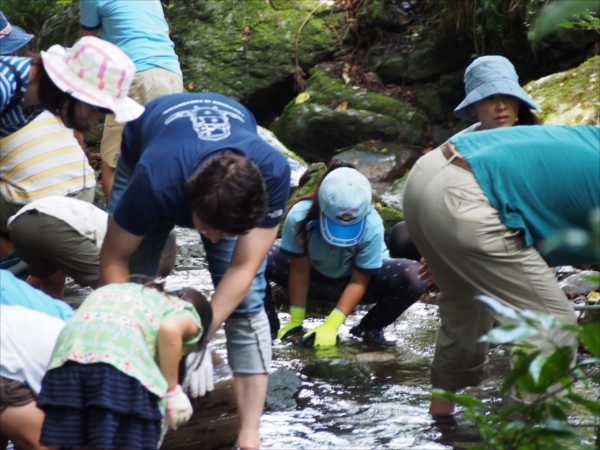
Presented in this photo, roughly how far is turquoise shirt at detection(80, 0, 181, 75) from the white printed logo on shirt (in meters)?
2.32

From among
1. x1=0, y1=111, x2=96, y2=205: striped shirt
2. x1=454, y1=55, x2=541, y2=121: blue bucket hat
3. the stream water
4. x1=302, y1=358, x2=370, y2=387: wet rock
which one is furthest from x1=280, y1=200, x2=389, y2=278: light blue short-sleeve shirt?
x1=0, y1=111, x2=96, y2=205: striped shirt

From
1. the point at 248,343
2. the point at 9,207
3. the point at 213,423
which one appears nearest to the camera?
the point at 248,343

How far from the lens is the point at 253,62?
1028cm

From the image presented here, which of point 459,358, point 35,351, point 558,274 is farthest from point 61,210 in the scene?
point 558,274

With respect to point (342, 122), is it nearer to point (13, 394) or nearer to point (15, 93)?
point (15, 93)

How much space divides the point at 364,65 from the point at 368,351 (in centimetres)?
620

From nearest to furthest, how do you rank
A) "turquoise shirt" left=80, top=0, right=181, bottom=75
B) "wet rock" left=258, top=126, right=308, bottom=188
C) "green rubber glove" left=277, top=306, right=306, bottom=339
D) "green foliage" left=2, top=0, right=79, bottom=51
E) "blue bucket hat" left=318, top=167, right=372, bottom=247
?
"blue bucket hat" left=318, top=167, right=372, bottom=247 < "green rubber glove" left=277, top=306, right=306, bottom=339 < "turquoise shirt" left=80, top=0, right=181, bottom=75 < "wet rock" left=258, top=126, right=308, bottom=188 < "green foliage" left=2, top=0, right=79, bottom=51

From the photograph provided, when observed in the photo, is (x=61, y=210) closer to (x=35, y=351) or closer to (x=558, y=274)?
(x=35, y=351)

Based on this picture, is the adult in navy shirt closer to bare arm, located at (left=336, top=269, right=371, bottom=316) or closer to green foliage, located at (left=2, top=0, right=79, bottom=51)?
bare arm, located at (left=336, top=269, right=371, bottom=316)

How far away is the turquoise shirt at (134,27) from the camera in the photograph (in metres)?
5.23

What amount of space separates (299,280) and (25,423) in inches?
101

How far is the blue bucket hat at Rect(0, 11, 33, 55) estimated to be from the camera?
4.47m

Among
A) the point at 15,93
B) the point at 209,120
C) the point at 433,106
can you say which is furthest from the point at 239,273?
the point at 433,106

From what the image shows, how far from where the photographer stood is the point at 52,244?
383 centimetres
